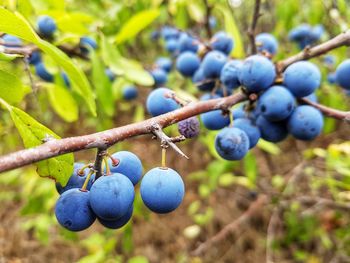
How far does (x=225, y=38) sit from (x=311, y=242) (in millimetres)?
2454

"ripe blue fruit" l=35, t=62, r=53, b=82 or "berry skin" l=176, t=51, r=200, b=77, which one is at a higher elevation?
"ripe blue fruit" l=35, t=62, r=53, b=82

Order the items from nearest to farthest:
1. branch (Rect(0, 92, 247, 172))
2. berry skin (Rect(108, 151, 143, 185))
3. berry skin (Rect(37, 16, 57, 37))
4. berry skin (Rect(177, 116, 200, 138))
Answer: branch (Rect(0, 92, 247, 172))
berry skin (Rect(108, 151, 143, 185))
berry skin (Rect(177, 116, 200, 138))
berry skin (Rect(37, 16, 57, 37))

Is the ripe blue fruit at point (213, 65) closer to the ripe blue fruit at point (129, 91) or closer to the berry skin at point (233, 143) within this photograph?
the berry skin at point (233, 143)

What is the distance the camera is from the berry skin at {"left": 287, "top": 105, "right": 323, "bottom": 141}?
5.24 feet

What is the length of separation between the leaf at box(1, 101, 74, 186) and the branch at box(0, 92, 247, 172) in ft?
0.46

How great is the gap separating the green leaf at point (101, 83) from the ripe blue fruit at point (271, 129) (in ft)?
3.40

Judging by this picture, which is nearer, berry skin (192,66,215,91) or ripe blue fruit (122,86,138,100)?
berry skin (192,66,215,91)

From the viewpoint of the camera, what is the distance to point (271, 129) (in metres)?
1.69

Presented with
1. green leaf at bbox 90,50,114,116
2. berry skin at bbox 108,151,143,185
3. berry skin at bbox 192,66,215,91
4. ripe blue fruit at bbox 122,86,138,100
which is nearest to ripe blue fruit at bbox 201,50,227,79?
berry skin at bbox 192,66,215,91

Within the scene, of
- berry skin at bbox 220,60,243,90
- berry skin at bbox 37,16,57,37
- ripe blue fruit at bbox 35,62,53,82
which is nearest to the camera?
berry skin at bbox 220,60,243,90

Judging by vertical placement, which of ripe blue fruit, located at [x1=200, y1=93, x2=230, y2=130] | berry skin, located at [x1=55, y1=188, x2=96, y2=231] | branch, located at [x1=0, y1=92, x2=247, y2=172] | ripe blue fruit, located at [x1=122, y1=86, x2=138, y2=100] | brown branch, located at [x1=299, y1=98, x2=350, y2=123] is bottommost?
berry skin, located at [x1=55, y1=188, x2=96, y2=231]

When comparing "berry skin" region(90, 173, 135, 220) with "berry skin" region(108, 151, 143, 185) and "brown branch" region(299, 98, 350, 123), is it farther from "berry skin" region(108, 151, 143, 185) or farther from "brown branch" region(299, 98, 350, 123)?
Result: "brown branch" region(299, 98, 350, 123)

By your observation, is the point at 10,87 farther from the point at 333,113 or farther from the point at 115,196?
the point at 333,113

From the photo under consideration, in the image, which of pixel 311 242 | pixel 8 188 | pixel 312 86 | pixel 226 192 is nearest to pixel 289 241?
pixel 311 242
